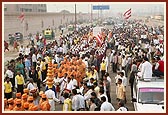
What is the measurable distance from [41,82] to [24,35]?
563 inches

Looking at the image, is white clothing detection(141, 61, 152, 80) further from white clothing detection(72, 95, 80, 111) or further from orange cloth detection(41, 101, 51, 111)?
orange cloth detection(41, 101, 51, 111)

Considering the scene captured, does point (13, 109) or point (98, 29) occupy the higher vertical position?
point (98, 29)

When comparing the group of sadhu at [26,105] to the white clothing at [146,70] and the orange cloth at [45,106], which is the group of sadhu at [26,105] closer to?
the orange cloth at [45,106]

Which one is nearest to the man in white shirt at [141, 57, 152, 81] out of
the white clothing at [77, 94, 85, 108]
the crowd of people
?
the crowd of people

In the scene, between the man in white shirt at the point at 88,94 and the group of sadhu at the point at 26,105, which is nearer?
the group of sadhu at the point at 26,105

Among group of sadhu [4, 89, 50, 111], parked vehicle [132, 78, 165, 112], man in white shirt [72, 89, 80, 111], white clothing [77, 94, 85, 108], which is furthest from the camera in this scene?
parked vehicle [132, 78, 165, 112]

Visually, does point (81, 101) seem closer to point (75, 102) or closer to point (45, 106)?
point (75, 102)

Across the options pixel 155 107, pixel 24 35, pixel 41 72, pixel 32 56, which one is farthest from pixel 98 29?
pixel 155 107

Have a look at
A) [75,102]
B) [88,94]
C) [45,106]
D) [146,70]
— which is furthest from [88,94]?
[146,70]

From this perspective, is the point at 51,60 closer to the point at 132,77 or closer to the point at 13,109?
the point at 132,77

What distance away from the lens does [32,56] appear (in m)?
14.8

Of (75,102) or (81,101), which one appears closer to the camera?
(75,102)

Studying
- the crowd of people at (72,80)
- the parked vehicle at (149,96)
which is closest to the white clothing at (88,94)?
the crowd of people at (72,80)

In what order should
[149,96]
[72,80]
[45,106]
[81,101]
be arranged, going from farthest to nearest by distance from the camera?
[72,80] → [149,96] → [81,101] → [45,106]
